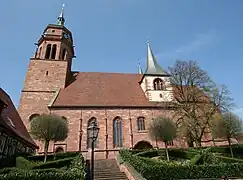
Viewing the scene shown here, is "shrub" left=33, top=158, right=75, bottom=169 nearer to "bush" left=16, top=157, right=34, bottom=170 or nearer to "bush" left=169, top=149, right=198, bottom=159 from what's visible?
"bush" left=16, top=157, right=34, bottom=170

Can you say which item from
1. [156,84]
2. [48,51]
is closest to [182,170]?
[156,84]

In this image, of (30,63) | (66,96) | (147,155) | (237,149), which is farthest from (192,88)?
(30,63)

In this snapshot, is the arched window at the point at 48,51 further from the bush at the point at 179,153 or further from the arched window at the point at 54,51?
the bush at the point at 179,153

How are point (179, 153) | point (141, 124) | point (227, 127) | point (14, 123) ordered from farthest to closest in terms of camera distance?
point (141, 124) → point (227, 127) → point (179, 153) → point (14, 123)

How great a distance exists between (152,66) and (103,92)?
30.0 feet

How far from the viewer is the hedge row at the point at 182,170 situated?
508 inches

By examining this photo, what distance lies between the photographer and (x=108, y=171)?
49.9 feet

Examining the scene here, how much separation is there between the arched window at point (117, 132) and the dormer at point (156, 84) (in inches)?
233

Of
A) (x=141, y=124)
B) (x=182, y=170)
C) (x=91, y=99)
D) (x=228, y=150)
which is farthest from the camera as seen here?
(x=91, y=99)

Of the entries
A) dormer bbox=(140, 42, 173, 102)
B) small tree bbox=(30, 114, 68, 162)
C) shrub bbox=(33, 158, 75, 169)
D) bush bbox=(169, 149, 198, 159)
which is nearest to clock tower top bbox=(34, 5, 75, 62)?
dormer bbox=(140, 42, 173, 102)

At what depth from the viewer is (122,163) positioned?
51.3ft

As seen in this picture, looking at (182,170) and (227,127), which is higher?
(227,127)

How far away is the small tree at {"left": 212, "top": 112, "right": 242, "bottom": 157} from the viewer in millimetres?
21156

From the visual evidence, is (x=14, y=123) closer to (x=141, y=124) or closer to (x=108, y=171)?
(x=108, y=171)
